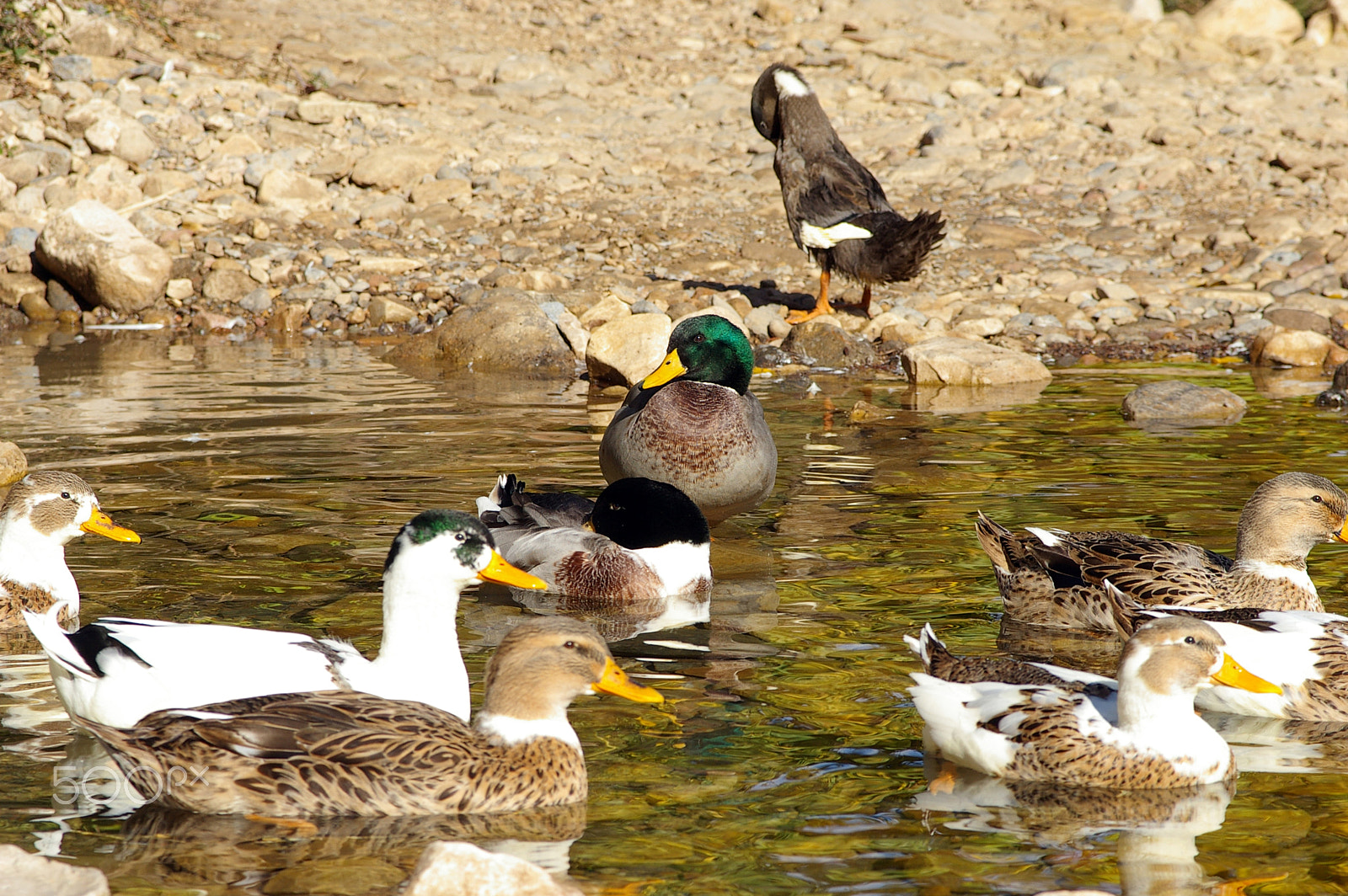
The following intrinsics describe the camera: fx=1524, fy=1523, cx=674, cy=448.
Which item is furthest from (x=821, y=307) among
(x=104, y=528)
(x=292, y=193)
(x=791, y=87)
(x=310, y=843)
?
(x=310, y=843)

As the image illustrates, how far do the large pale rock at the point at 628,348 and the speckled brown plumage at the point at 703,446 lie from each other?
4495mm

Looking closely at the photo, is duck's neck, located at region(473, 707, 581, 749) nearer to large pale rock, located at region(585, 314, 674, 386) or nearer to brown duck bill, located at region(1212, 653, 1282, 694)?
brown duck bill, located at region(1212, 653, 1282, 694)

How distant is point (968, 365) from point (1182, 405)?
2300 mm

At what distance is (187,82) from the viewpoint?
2052 centimetres

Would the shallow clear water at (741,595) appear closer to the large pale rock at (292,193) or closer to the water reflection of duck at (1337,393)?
the water reflection of duck at (1337,393)

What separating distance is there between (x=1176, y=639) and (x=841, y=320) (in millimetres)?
11151

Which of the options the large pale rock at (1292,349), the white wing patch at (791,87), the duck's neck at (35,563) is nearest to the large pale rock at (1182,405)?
the large pale rock at (1292,349)

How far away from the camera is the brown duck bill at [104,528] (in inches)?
281

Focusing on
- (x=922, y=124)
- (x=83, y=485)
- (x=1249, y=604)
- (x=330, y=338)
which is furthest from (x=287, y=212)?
(x=1249, y=604)

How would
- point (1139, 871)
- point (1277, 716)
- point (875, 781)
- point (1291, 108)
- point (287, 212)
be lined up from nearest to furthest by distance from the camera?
point (1139, 871) → point (875, 781) → point (1277, 716) → point (287, 212) → point (1291, 108)

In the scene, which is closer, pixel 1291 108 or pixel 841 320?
pixel 841 320

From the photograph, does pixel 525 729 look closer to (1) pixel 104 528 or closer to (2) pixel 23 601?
(2) pixel 23 601

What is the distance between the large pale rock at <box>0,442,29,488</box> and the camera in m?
9.67

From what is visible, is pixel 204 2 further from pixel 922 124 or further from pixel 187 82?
pixel 922 124
